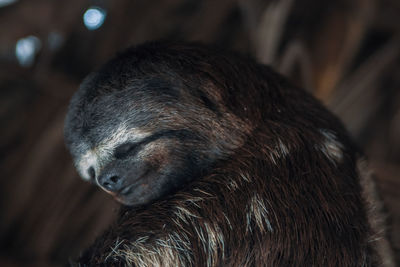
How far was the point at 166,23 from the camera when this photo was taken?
13.2 feet

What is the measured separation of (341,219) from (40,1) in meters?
2.46

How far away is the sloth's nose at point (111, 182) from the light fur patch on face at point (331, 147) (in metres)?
0.68

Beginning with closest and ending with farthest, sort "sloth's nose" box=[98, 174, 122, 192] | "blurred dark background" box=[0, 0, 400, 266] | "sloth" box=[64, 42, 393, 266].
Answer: "sloth" box=[64, 42, 393, 266] < "sloth's nose" box=[98, 174, 122, 192] < "blurred dark background" box=[0, 0, 400, 266]

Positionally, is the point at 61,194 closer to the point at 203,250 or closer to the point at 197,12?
the point at 197,12

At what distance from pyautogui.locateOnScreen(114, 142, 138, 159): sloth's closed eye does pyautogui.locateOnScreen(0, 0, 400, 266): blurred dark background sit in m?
1.49

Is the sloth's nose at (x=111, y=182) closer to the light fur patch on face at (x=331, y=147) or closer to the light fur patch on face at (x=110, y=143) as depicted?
the light fur patch on face at (x=110, y=143)

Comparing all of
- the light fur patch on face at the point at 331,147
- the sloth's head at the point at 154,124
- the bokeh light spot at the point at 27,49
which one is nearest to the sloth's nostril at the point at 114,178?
the sloth's head at the point at 154,124

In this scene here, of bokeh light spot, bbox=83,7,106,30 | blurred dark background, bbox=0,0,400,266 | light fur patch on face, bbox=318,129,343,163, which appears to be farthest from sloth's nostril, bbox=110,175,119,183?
bokeh light spot, bbox=83,7,106,30

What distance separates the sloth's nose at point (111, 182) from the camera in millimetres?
1756

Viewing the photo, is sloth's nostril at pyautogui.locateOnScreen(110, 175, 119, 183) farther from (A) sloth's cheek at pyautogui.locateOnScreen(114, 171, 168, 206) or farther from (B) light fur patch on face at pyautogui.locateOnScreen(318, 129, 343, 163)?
(B) light fur patch on face at pyautogui.locateOnScreen(318, 129, 343, 163)

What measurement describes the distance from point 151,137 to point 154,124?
1.7 inches

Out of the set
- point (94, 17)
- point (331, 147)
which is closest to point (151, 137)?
point (331, 147)

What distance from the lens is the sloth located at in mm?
1652

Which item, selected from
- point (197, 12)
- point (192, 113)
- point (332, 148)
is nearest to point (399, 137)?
point (197, 12)
